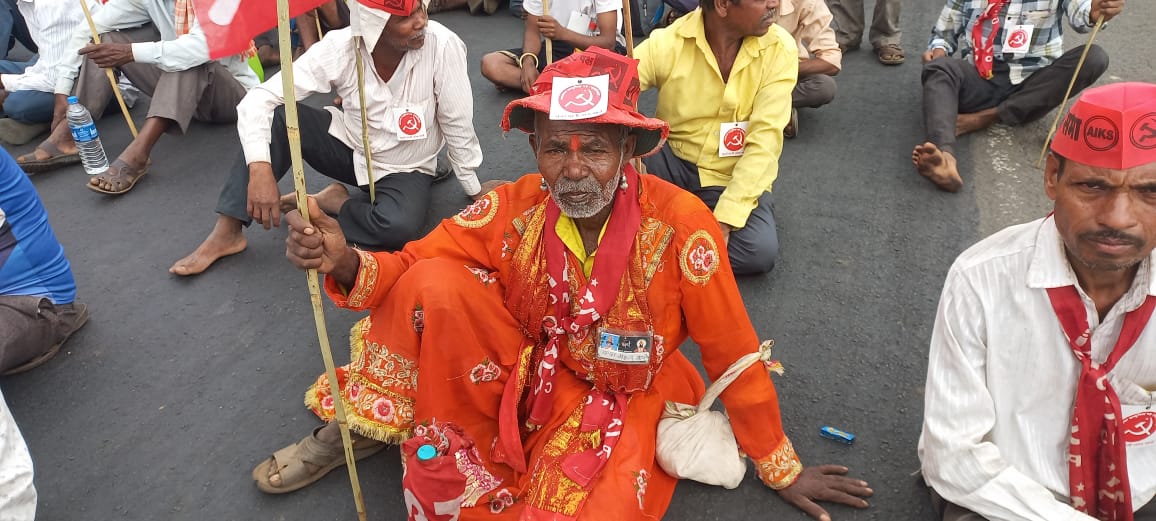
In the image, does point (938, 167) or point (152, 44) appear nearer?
point (938, 167)

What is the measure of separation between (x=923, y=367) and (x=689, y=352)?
2.76ft

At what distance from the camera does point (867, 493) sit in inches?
91.3

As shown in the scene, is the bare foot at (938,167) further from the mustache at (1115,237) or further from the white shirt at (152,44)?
the white shirt at (152,44)

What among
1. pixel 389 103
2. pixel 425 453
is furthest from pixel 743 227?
pixel 425 453

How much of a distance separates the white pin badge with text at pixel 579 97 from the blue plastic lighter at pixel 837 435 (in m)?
1.35

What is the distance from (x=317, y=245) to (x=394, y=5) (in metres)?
1.39

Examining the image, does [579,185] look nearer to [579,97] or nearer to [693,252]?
[579,97]

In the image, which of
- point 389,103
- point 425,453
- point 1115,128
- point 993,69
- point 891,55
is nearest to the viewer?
point 1115,128

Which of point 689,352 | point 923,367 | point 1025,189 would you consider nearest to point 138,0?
point 689,352

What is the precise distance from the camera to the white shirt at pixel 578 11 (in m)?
4.58

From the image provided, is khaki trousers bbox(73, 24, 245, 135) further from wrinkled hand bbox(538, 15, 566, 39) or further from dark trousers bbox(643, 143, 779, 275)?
dark trousers bbox(643, 143, 779, 275)

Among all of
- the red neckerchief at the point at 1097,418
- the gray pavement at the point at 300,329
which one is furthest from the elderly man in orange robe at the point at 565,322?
the red neckerchief at the point at 1097,418

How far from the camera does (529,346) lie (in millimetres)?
2285

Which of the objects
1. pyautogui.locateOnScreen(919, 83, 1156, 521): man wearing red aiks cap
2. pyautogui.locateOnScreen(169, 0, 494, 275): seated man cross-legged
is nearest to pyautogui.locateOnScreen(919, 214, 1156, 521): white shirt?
pyautogui.locateOnScreen(919, 83, 1156, 521): man wearing red aiks cap
